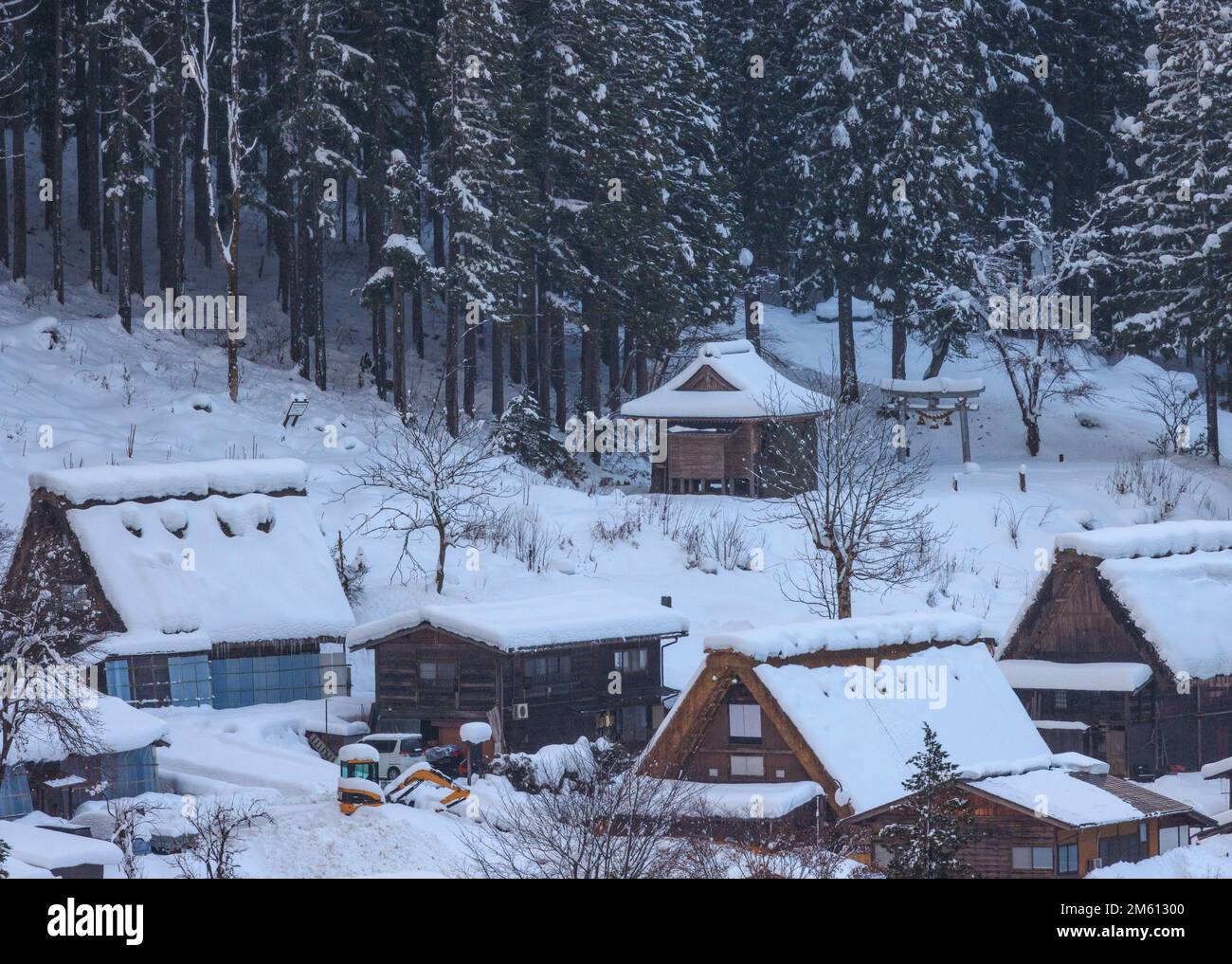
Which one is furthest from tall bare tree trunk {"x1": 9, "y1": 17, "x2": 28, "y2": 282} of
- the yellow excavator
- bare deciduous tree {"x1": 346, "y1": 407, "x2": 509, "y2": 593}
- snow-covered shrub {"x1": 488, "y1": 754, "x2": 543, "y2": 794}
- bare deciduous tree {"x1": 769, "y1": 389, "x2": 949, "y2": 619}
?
the yellow excavator

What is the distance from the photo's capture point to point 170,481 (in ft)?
128

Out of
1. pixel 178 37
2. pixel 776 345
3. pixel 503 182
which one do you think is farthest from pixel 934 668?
pixel 776 345

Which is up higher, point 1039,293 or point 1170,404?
point 1039,293

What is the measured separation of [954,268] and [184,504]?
3239cm

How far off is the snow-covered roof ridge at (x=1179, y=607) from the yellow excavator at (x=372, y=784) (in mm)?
16588

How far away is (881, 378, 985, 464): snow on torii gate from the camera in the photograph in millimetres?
56812

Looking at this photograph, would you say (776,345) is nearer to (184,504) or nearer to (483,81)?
(483,81)

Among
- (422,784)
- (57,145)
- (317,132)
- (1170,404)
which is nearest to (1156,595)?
(422,784)

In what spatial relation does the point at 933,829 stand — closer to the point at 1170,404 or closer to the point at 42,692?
the point at 42,692

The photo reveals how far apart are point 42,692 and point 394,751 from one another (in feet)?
24.7

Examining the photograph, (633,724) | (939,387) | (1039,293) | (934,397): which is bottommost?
(633,724)

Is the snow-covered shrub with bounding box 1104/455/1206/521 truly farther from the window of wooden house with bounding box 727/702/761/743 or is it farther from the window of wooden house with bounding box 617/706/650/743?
the window of wooden house with bounding box 727/702/761/743

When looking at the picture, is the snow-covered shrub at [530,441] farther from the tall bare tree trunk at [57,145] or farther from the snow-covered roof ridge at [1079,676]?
the snow-covered roof ridge at [1079,676]

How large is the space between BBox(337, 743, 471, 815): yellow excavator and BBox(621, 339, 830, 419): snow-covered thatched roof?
81.2ft
